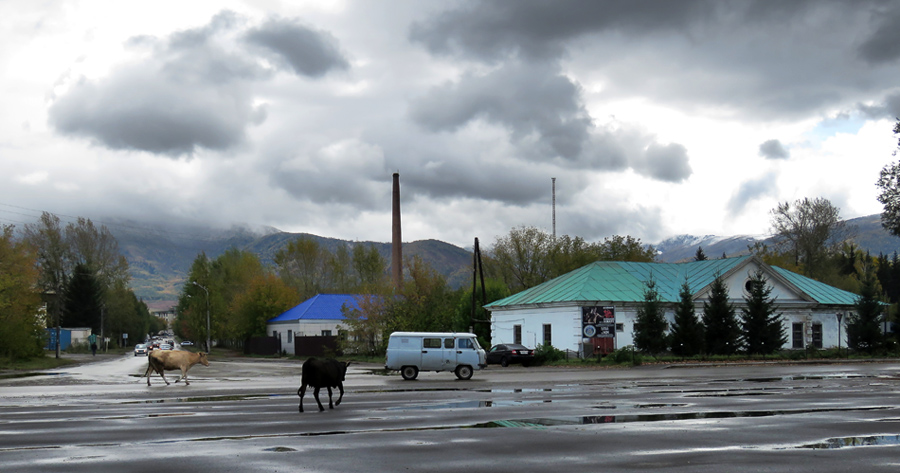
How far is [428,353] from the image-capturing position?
109 feet

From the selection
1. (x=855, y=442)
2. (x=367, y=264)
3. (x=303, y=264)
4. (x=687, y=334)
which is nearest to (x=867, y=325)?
(x=687, y=334)

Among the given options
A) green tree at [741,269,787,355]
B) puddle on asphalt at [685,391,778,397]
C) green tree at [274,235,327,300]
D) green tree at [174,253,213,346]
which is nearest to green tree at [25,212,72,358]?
green tree at [174,253,213,346]

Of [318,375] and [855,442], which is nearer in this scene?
[855,442]

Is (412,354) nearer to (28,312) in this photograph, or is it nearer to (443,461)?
(443,461)

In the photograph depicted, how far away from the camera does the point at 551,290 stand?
5878cm

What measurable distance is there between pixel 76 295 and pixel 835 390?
325ft

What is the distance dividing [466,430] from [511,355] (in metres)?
33.9

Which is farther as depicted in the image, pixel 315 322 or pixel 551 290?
pixel 315 322

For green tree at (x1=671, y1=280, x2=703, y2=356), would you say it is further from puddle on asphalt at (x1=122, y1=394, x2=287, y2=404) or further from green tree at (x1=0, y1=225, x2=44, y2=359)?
green tree at (x1=0, y1=225, x2=44, y2=359)

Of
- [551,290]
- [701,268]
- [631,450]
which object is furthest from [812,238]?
[631,450]

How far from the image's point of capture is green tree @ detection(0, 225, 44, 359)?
50.3 m

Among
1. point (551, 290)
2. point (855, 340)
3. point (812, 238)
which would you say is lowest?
point (855, 340)

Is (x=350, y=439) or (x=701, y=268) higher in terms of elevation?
(x=701, y=268)

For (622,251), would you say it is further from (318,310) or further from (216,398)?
(216,398)
